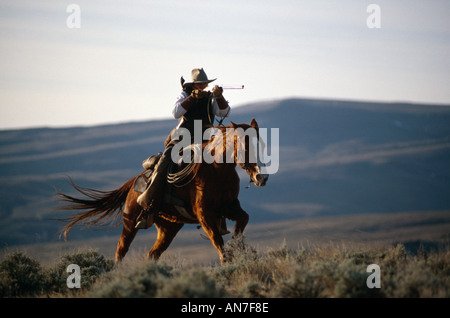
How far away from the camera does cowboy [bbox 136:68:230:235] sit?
1149 cm

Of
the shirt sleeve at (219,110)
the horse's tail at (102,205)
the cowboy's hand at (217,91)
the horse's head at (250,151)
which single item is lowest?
the horse's tail at (102,205)

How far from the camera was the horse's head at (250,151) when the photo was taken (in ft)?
34.0

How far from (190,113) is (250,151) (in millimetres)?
1663

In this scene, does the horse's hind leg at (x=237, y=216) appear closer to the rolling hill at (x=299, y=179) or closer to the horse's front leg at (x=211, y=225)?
the horse's front leg at (x=211, y=225)

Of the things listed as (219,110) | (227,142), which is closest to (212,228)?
(227,142)

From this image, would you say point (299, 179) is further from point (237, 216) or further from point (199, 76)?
point (237, 216)

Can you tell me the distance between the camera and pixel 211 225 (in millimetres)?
10828

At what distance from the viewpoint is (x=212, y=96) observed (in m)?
11.6

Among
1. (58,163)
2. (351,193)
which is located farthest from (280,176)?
(58,163)

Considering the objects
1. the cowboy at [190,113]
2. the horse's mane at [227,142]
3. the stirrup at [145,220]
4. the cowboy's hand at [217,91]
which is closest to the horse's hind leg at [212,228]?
the cowboy at [190,113]

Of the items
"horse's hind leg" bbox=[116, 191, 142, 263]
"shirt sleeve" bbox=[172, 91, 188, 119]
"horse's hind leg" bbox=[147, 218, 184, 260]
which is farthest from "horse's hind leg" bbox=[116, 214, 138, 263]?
"shirt sleeve" bbox=[172, 91, 188, 119]

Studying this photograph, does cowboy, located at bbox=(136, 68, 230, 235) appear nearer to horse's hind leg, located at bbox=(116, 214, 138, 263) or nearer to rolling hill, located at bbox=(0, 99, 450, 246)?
horse's hind leg, located at bbox=(116, 214, 138, 263)

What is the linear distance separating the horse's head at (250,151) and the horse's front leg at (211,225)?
0.94 meters
